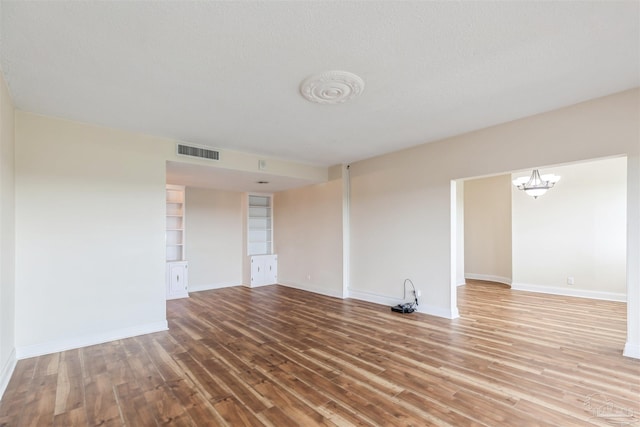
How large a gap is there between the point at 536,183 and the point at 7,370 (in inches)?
320

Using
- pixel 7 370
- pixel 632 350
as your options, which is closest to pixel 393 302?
pixel 632 350

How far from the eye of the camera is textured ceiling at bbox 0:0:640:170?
1.79m

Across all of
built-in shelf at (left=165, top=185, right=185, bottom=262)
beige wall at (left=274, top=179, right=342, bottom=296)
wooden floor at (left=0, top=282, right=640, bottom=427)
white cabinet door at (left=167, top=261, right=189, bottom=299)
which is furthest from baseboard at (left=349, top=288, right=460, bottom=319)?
built-in shelf at (left=165, top=185, right=185, bottom=262)

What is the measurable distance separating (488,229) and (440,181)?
4119 millimetres

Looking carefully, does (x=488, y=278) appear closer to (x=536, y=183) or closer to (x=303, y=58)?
(x=536, y=183)

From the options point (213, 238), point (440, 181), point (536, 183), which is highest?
point (536, 183)

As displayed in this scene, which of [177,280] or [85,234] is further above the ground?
[85,234]

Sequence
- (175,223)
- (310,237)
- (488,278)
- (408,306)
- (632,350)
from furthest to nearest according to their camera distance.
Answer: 1. (488,278)
2. (310,237)
3. (175,223)
4. (408,306)
5. (632,350)

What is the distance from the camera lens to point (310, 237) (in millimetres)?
6750

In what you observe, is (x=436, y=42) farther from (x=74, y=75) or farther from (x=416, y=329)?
(x=416, y=329)

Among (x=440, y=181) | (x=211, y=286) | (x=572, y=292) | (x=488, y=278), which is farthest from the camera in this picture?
(x=488, y=278)

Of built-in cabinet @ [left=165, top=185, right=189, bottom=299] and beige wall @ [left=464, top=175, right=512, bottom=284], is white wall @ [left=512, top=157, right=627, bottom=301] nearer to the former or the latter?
beige wall @ [left=464, top=175, right=512, bottom=284]

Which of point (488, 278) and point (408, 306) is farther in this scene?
point (488, 278)

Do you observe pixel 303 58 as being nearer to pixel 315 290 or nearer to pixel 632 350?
pixel 632 350
